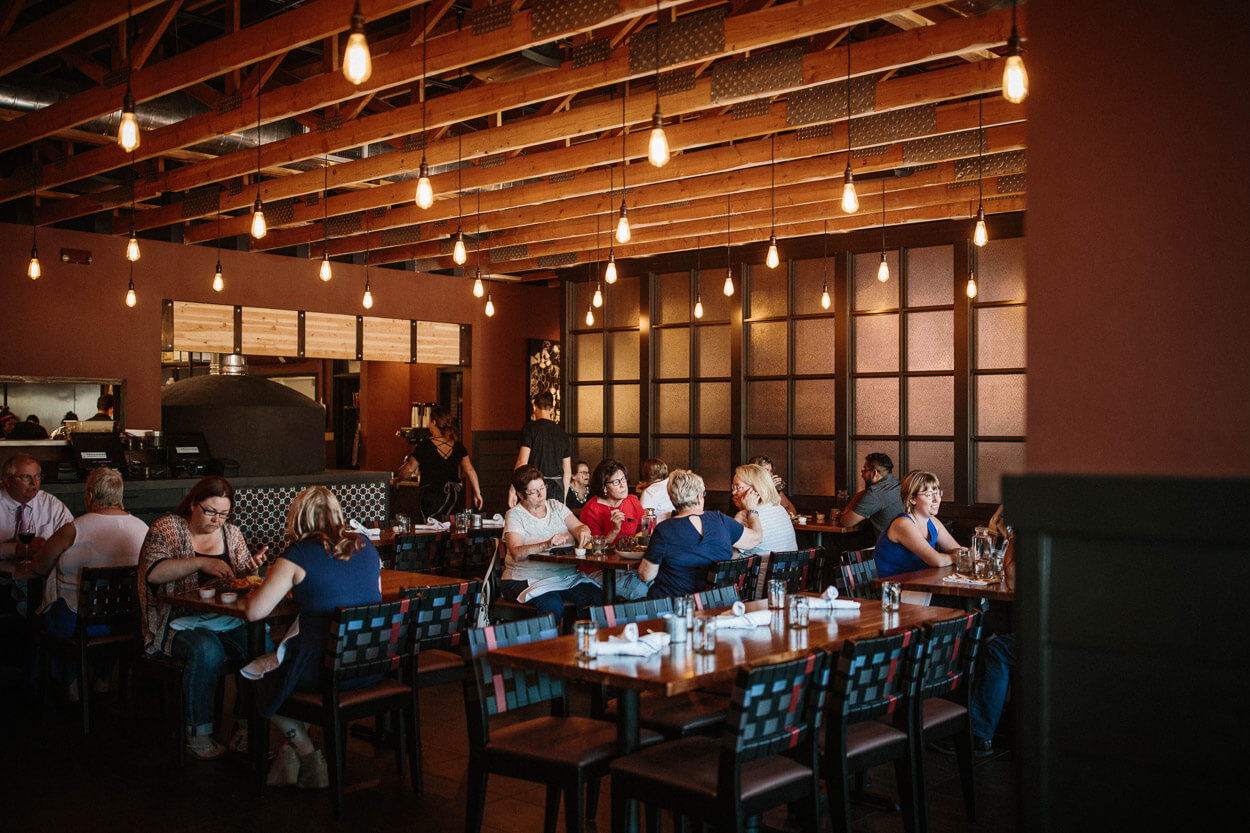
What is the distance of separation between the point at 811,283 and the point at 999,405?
2241mm

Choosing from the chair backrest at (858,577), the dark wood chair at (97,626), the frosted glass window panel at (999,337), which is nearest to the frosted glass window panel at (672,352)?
the frosted glass window panel at (999,337)

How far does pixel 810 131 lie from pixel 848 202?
1.78 metres

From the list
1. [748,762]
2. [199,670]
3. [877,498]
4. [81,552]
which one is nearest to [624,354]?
[877,498]

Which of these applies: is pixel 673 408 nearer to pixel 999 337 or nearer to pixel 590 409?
pixel 590 409

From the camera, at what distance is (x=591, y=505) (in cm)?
691

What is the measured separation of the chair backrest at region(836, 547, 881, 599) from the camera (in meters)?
5.20

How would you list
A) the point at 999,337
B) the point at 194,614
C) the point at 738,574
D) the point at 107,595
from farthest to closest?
the point at 999,337 → the point at 738,574 → the point at 107,595 → the point at 194,614

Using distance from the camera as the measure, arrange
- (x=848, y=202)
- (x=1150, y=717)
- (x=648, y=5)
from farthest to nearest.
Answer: (x=848, y=202) → (x=648, y=5) → (x=1150, y=717)

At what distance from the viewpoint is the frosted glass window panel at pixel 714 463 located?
1115 centimetres

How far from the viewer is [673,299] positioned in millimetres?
11555

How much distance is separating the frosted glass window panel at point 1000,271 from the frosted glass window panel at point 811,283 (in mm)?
1468

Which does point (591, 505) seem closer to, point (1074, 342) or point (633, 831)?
point (633, 831)

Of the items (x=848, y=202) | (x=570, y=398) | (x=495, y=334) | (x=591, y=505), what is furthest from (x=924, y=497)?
(x=495, y=334)

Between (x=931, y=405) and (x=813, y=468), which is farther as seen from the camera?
(x=813, y=468)
